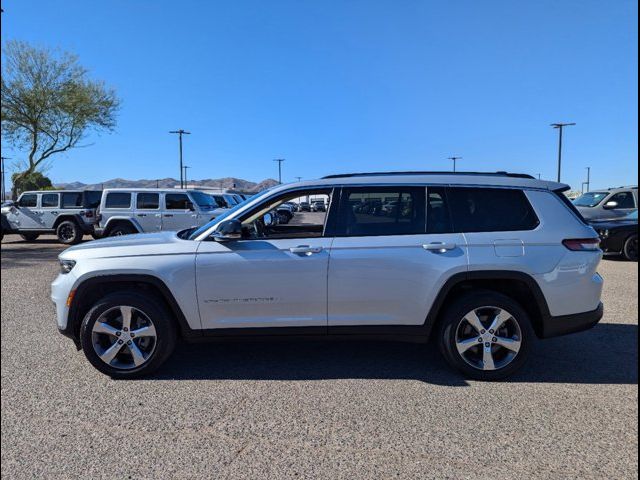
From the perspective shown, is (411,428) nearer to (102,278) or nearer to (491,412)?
(491,412)

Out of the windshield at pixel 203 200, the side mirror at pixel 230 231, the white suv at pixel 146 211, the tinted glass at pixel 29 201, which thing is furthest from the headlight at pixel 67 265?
the tinted glass at pixel 29 201

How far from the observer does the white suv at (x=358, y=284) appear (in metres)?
3.69

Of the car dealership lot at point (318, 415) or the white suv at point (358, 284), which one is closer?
the car dealership lot at point (318, 415)

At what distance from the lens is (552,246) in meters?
3.73

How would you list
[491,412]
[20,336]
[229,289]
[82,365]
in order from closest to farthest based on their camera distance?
[491,412], [229,289], [82,365], [20,336]

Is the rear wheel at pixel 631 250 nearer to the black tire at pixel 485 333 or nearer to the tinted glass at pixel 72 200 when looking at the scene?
the black tire at pixel 485 333

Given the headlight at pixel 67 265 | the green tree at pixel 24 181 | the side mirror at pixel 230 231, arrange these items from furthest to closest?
1. the green tree at pixel 24 181
2. the headlight at pixel 67 265
3. the side mirror at pixel 230 231

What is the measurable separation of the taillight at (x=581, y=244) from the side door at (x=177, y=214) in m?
11.1

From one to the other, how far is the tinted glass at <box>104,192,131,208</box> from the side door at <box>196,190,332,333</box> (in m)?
10.9

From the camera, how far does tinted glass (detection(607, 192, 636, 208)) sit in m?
14.2

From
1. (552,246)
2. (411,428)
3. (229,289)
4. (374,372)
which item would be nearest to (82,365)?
(229,289)

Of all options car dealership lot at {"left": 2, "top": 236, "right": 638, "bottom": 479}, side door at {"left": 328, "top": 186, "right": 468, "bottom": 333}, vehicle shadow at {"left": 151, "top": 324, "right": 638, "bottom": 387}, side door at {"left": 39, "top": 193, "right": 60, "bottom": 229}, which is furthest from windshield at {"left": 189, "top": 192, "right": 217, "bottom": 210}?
side door at {"left": 328, "top": 186, "right": 468, "bottom": 333}

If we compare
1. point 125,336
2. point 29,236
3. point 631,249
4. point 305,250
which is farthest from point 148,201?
point 631,249

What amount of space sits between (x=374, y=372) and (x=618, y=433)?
176 centimetres
